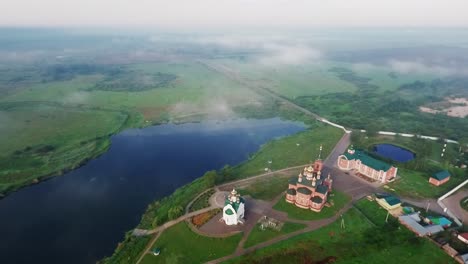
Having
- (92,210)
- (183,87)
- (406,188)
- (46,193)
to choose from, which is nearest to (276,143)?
(406,188)

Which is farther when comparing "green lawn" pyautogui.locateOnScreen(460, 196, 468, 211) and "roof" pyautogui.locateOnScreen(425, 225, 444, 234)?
"green lawn" pyautogui.locateOnScreen(460, 196, 468, 211)

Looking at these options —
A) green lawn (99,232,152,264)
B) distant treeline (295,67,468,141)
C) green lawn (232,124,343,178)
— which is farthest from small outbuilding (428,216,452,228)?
distant treeline (295,67,468,141)

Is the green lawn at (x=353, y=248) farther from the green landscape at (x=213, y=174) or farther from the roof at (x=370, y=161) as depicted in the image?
the roof at (x=370, y=161)

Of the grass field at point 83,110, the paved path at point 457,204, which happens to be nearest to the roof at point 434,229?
the paved path at point 457,204

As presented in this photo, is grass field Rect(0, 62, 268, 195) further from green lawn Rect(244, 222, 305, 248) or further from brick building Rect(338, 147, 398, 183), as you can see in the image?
brick building Rect(338, 147, 398, 183)

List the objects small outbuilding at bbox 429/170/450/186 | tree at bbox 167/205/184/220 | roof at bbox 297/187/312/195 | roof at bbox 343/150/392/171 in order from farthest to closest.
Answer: roof at bbox 343/150/392/171, small outbuilding at bbox 429/170/450/186, roof at bbox 297/187/312/195, tree at bbox 167/205/184/220

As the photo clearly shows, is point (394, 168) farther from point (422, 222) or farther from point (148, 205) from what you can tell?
point (148, 205)
